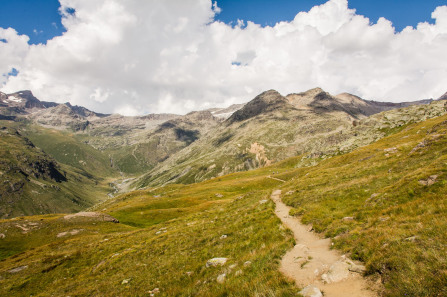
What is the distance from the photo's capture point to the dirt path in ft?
26.9

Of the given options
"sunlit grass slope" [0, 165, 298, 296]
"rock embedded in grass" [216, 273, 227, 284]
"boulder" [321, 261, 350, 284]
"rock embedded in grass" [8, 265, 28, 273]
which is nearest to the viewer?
"boulder" [321, 261, 350, 284]

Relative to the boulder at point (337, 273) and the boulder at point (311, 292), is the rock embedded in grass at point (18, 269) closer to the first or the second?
the boulder at point (311, 292)

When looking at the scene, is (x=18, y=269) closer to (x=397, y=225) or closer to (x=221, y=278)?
(x=221, y=278)

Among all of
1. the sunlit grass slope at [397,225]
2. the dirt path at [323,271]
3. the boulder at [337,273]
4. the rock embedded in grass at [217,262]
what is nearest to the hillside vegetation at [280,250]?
the sunlit grass slope at [397,225]

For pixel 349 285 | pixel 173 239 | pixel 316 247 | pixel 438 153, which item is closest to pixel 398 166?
pixel 438 153

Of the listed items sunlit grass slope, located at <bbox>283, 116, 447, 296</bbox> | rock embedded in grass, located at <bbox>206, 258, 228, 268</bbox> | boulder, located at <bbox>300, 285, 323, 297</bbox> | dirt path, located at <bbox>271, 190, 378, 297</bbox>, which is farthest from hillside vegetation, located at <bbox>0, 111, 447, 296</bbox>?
dirt path, located at <bbox>271, 190, 378, 297</bbox>

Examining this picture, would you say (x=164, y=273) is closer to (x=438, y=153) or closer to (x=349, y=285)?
(x=349, y=285)

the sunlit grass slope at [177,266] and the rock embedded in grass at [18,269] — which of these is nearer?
the sunlit grass slope at [177,266]

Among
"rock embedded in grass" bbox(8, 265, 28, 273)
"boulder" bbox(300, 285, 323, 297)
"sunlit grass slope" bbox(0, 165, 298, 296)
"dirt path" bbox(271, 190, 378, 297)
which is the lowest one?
"rock embedded in grass" bbox(8, 265, 28, 273)

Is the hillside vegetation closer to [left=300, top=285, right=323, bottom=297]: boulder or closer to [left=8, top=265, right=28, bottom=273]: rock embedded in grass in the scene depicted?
[left=8, top=265, right=28, bottom=273]: rock embedded in grass

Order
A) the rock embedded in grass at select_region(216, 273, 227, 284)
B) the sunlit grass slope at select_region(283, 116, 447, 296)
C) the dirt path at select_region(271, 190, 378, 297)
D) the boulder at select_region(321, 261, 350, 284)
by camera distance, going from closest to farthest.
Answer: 1. the sunlit grass slope at select_region(283, 116, 447, 296)
2. the dirt path at select_region(271, 190, 378, 297)
3. the boulder at select_region(321, 261, 350, 284)
4. the rock embedded in grass at select_region(216, 273, 227, 284)

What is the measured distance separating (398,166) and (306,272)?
2628 centimetres

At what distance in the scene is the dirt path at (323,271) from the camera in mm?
8189

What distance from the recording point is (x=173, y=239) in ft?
86.8
